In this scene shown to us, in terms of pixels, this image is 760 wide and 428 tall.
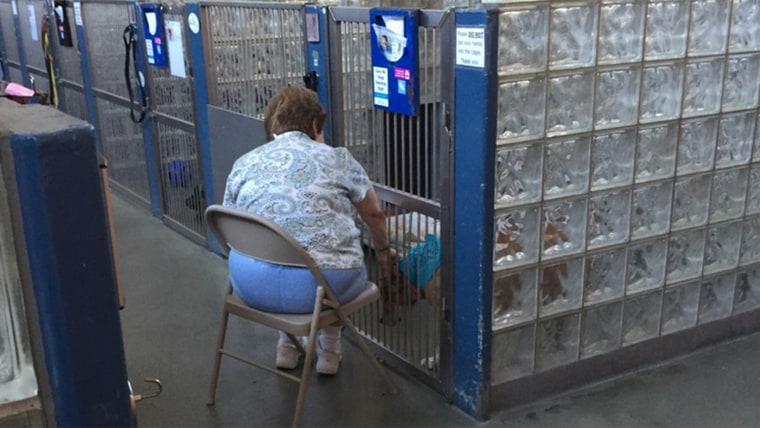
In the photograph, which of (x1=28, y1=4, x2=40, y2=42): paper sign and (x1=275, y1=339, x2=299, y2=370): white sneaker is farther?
(x1=28, y1=4, x2=40, y2=42): paper sign

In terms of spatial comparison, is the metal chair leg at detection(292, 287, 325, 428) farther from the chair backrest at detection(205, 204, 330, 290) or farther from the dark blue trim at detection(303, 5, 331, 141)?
the dark blue trim at detection(303, 5, 331, 141)

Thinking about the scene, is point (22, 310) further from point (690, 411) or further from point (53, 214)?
point (690, 411)

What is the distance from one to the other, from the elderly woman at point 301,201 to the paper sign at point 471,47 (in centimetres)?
54

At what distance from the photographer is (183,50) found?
13.7 feet

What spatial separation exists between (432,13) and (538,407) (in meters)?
1.45

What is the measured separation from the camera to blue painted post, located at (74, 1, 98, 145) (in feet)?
17.7

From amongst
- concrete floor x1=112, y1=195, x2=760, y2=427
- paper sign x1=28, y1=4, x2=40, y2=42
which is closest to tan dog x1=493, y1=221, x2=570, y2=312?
concrete floor x1=112, y1=195, x2=760, y2=427

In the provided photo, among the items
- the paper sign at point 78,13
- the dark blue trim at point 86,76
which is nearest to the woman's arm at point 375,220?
the dark blue trim at point 86,76

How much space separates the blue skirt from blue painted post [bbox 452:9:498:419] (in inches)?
15.4

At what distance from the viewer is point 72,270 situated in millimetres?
1185

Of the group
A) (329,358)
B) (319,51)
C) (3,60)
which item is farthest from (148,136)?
(3,60)

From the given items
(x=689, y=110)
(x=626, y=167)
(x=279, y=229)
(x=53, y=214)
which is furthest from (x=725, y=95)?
(x=53, y=214)

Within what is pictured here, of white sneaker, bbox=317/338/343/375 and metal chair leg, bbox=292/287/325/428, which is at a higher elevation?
metal chair leg, bbox=292/287/325/428

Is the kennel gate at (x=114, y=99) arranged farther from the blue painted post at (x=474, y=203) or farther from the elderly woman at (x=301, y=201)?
the blue painted post at (x=474, y=203)
